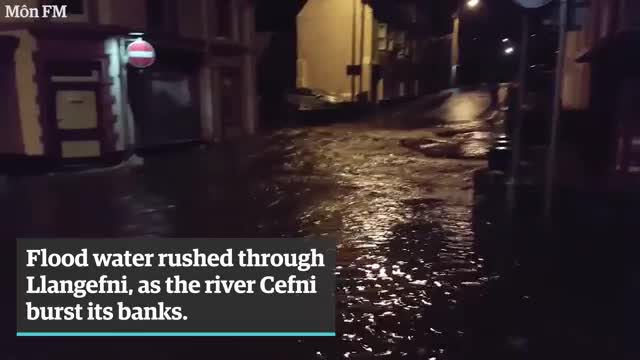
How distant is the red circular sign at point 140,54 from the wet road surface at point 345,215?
272 cm

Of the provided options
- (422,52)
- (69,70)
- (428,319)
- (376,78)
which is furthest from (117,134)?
(422,52)

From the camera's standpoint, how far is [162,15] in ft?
62.8

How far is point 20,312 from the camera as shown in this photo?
18.2ft

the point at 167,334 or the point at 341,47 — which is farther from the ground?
the point at 341,47

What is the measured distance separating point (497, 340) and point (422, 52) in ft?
157

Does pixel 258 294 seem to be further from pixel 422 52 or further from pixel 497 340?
pixel 422 52

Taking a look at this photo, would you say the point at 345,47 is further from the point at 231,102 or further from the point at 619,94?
the point at 619,94

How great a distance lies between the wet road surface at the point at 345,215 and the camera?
213 inches

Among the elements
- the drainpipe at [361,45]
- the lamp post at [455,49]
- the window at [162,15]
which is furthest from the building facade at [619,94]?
the lamp post at [455,49]

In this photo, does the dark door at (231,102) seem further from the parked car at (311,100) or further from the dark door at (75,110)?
the parked car at (311,100)

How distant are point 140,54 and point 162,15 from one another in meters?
3.11

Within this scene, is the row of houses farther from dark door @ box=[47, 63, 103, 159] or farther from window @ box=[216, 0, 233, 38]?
dark door @ box=[47, 63, 103, 159]

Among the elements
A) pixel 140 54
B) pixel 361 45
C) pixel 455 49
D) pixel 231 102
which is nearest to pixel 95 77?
pixel 140 54

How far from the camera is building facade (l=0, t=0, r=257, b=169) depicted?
614 inches
